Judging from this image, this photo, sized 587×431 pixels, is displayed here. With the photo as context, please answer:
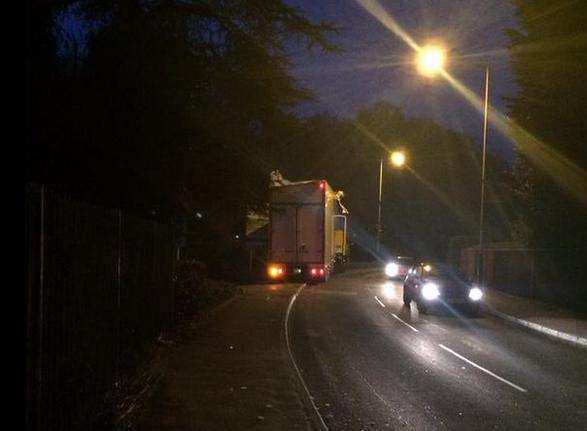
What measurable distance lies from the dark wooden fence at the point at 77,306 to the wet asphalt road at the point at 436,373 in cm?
266

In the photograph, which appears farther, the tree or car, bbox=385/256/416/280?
car, bbox=385/256/416/280

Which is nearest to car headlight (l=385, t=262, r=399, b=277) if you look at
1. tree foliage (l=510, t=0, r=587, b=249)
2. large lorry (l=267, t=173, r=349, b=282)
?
large lorry (l=267, t=173, r=349, b=282)

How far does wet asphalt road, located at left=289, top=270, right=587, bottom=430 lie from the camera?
33.7ft

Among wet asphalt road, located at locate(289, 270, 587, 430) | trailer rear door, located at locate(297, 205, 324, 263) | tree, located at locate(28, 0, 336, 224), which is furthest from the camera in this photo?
trailer rear door, located at locate(297, 205, 324, 263)

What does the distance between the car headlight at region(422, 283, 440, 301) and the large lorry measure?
11600mm

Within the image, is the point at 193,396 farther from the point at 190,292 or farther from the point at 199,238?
the point at 199,238

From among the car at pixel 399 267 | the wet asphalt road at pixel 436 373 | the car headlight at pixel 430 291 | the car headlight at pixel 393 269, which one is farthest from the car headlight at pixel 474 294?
the car headlight at pixel 393 269

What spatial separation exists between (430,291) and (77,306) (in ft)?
61.3

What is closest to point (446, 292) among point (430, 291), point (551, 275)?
point (430, 291)

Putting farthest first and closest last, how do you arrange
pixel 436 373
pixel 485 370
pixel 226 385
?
pixel 485 370 → pixel 436 373 → pixel 226 385

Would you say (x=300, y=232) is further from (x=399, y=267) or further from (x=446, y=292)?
(x=446, y=292)

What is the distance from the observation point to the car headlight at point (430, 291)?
2559 cm

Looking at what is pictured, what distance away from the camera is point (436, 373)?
541 inches

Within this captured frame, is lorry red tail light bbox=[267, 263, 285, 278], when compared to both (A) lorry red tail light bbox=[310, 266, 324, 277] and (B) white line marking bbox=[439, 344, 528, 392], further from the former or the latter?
(B) white line marking bbox=[439, 344, 528, 392]
